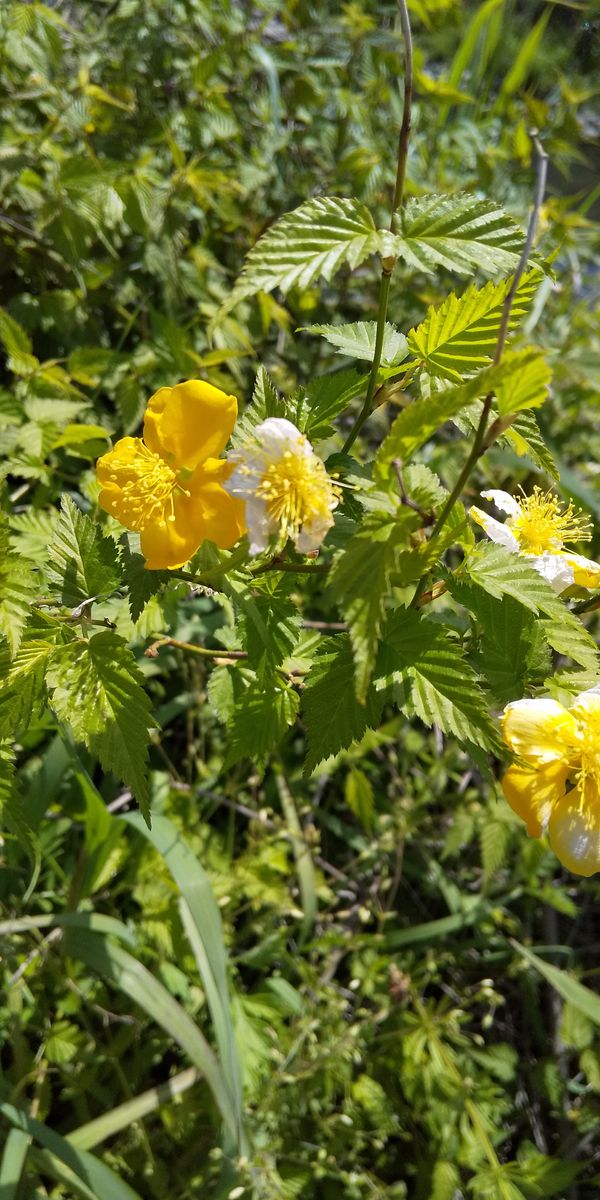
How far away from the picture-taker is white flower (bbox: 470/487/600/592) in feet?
2.46

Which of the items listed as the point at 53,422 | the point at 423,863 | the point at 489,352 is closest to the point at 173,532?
the point at 489,352

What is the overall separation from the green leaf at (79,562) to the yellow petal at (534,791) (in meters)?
0.41

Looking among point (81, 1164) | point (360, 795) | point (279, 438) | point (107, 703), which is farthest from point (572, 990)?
point (279, 438)

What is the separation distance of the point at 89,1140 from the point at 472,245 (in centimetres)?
137

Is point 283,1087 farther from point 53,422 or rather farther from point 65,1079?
point 53,422

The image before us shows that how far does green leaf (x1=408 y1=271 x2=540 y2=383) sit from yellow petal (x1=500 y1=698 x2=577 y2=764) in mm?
297

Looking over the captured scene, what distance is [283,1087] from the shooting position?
1426mm

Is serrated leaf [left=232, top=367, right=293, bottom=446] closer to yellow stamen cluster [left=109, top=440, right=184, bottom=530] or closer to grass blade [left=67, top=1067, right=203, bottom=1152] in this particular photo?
yellow stamen cluster [left=109, top=440, right=184, bottom=530]

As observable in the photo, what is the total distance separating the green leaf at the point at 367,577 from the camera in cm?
49

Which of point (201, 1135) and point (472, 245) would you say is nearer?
point (472, 245)

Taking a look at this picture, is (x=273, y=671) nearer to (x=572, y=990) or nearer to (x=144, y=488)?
(x=144, y=488)

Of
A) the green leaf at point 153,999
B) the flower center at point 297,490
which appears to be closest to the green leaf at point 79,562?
the flower center at point 297,490

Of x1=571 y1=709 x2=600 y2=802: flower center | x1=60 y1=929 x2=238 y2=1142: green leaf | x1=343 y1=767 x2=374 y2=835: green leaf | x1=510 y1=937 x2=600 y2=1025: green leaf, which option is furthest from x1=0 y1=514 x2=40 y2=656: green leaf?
x1=510 y1=937 x2=600 y2=1025: green leaf

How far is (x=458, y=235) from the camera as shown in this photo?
2.13 feet
